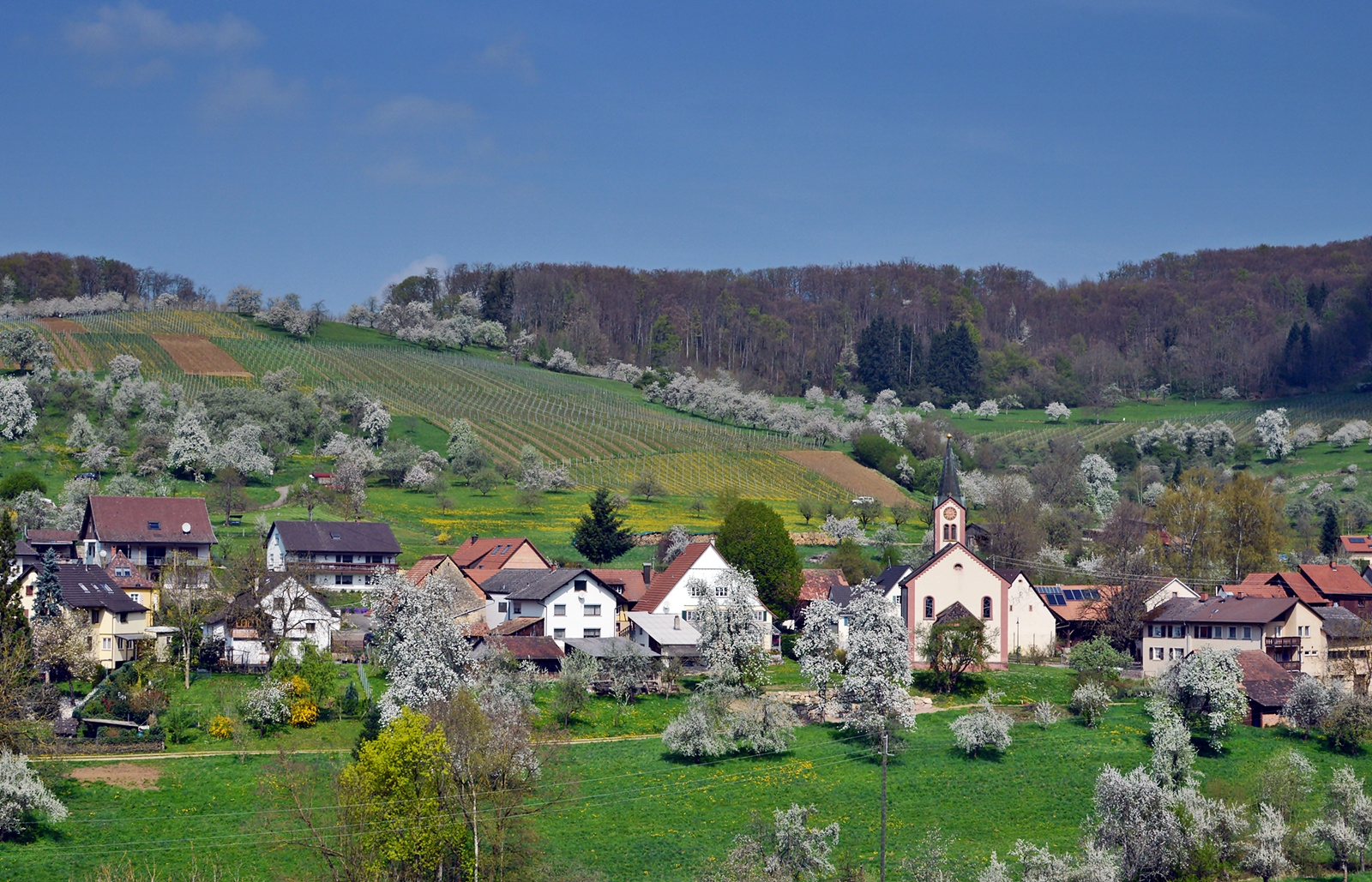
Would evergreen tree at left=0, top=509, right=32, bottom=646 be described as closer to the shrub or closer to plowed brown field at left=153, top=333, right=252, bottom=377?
the shrub

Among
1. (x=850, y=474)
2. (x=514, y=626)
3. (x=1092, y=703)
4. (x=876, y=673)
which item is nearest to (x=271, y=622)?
(x=514, y=626)

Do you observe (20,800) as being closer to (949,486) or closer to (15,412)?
(949,486)

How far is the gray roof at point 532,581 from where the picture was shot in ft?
225

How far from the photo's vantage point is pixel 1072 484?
12962 cm

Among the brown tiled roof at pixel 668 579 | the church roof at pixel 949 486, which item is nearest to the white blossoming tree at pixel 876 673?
the brown tiled roof at pixel 668 579

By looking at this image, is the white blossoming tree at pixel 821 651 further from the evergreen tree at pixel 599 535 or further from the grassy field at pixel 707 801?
the evergreen tree at pixel 599 535

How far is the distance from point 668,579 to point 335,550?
2027cm

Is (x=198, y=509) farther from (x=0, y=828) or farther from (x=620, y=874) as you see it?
(x=620, y=874)

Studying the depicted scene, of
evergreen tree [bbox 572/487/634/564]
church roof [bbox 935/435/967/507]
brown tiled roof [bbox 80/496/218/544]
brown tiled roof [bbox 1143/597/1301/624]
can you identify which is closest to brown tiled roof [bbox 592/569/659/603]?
evergreen tree [bbox 572/487/634/564]

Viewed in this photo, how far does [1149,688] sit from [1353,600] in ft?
64.4

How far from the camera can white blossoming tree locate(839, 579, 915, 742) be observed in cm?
5462

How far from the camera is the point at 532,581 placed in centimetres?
7144

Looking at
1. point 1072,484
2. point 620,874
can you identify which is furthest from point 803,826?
point 1072,484

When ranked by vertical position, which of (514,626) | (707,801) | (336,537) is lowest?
(707,801)
